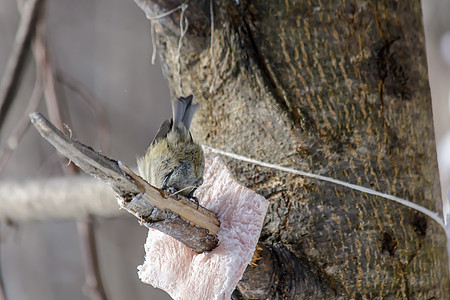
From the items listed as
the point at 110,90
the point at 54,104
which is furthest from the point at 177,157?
the point at 110,90

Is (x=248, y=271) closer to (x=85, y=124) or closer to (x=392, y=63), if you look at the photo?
(x=392, y=63)

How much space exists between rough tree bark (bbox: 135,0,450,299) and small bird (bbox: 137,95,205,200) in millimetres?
60

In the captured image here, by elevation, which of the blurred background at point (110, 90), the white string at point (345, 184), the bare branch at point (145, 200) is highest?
the blurred background at point (110, 90)

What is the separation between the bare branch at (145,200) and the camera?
319mm

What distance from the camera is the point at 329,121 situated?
1.62 feet

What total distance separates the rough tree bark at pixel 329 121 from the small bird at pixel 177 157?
60 millimetres

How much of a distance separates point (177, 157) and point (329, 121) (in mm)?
162

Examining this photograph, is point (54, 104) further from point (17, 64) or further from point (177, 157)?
point (177, 157)

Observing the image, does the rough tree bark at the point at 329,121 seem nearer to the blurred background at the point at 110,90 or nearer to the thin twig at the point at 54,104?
the thin twig at the point at 54,104

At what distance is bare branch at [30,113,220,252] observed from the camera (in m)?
0.32

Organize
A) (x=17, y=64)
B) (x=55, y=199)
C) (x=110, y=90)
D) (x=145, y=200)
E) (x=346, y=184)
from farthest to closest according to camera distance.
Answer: (x=110, y=90)
(x=55, y=199)
(x=17, y=64)
(x=346, y=184)
(x=145, y=200)

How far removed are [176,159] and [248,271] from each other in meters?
0.14

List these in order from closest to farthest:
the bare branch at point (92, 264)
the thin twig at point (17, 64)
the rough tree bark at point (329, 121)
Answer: the rough tree bark at point (329, 121)
the thin twig at point (17, 64)
the bare branch at point (92, 264)

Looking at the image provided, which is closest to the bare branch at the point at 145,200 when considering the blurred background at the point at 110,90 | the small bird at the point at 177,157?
the small bird at the point at 177,157
